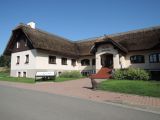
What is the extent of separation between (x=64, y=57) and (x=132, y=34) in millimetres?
13086

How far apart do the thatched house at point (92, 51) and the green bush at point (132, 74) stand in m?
5.38

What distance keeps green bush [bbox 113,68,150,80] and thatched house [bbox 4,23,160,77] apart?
212 inches

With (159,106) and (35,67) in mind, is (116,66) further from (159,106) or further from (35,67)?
(159,106)

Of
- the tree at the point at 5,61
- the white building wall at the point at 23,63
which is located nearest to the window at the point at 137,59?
the white building wall at the point at 23,63

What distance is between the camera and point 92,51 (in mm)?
28078

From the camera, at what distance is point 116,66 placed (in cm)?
2483

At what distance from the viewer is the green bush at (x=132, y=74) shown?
1805cm

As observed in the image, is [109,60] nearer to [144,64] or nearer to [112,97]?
[144,64]

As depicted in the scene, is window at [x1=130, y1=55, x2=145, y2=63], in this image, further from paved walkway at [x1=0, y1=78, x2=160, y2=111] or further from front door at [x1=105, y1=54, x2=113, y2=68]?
paved walkway at [x1=0, y1=78, x2=160, y2=111]

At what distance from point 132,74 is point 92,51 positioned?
10.7 m

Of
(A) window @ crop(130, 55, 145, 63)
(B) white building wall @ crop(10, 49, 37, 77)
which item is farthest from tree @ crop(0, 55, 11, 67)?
(A) window @ crop(130, 55, 145, 63)

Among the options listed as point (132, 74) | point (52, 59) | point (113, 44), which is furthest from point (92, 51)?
point (132, 74)

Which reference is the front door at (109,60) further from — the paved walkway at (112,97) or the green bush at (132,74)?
the paved walkway at (112,97)

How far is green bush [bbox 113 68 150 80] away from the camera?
18.0 m
